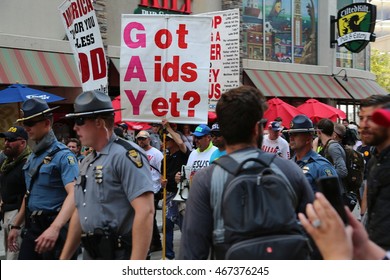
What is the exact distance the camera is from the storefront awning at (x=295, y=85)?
22.0 metres

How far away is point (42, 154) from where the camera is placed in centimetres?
508

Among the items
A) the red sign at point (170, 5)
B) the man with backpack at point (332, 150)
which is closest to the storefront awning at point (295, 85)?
the red sign at point (170, 5)

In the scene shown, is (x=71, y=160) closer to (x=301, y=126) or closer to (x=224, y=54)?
(x=301, y=126)

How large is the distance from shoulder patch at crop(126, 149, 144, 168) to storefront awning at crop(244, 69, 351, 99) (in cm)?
1769

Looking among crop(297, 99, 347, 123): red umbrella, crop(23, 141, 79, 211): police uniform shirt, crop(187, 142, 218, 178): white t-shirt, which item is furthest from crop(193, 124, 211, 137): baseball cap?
crop(297, 99, 347, 123): red umbrella

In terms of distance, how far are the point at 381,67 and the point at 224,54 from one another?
49.4 meters

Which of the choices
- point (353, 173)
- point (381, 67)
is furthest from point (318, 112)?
point (381, 67)

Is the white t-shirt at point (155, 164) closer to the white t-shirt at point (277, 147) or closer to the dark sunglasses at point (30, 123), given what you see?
the white t-shirt at point (277, 147)

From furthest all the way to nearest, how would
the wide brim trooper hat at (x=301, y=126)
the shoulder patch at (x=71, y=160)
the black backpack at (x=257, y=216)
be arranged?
the wide brim trooper hat at (x=301, y=126)
the shoulder patch at (x=71, y=160)
the black backpack at (x=257, y=216)

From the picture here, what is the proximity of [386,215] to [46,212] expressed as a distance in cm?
269

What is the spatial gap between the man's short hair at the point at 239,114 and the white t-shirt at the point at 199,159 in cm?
520

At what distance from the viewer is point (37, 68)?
15305 millimetres

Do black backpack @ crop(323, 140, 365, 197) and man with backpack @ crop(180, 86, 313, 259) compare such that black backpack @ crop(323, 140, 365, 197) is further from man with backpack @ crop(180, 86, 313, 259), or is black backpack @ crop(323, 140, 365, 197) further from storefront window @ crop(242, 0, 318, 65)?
storefront window @ crop(242, 0, 318, 65)
